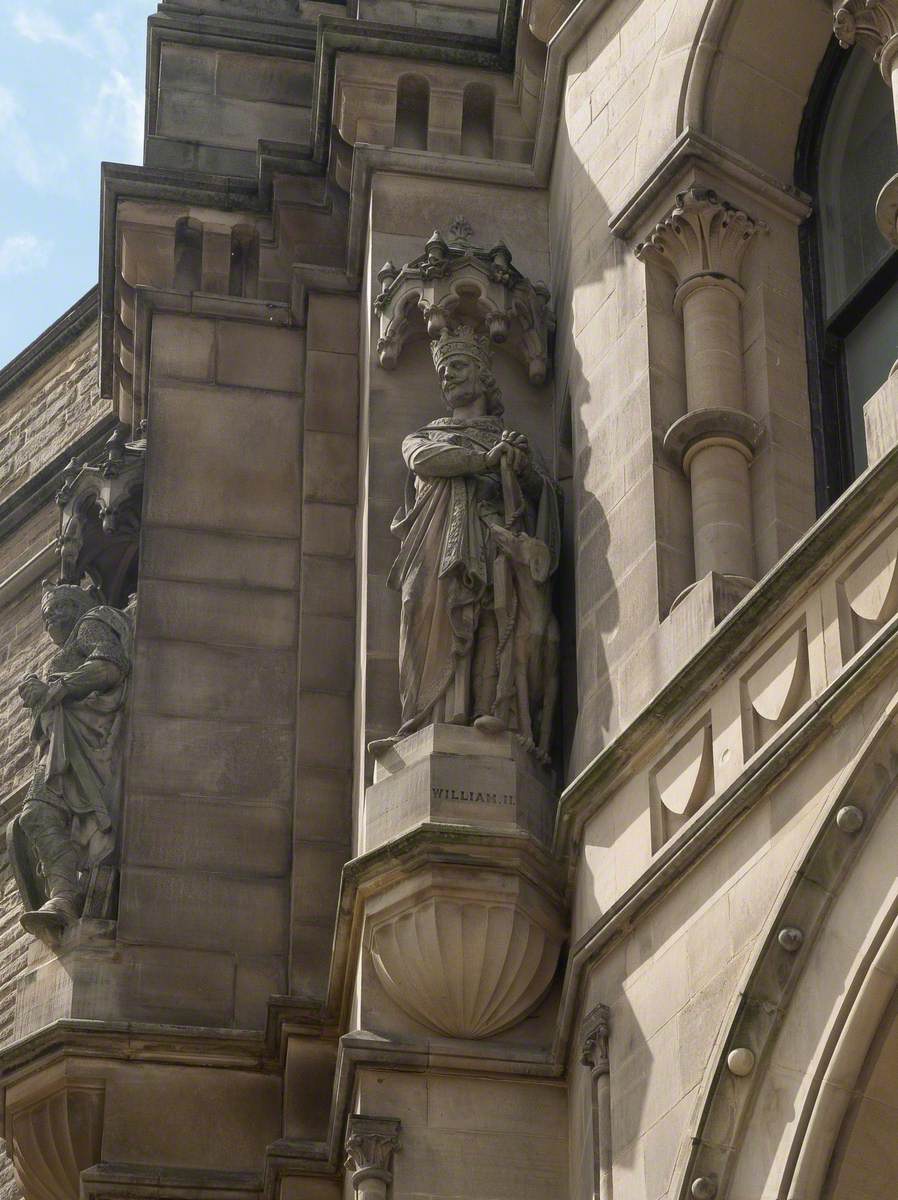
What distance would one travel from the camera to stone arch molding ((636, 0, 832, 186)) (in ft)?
46.1

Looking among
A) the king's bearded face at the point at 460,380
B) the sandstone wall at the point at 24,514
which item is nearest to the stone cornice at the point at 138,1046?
the king's bearded face at the point at 460,380

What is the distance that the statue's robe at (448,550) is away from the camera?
43.5 feet

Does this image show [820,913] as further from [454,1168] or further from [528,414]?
[528,414]

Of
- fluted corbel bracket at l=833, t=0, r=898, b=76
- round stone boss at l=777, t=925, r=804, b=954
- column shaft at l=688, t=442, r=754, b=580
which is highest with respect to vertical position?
fluted corbel bracket at l=833, t=0, r=898, b=76

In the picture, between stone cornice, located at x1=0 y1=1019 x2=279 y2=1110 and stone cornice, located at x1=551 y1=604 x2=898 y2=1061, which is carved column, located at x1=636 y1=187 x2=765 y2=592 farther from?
stone cornice, located at x1=0 y1=1019 x2=279 y2=1110

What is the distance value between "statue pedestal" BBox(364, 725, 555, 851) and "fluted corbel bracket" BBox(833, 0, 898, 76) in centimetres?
328

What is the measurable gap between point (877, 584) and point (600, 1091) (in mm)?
2340

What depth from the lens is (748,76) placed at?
14.1 meters

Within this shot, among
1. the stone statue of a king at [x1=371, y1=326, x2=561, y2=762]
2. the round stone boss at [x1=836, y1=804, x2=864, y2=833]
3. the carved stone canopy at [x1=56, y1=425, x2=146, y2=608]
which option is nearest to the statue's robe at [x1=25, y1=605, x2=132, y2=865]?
the carved stone canopy at [x1=56, y1=425, x2=146, y2=608]

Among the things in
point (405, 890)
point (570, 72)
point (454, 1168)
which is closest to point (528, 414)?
point (570, 72)

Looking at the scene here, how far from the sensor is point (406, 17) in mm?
17156

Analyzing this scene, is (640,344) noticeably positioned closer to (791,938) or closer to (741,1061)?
(791,938)

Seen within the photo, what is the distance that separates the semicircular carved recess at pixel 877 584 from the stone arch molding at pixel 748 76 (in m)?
3.75

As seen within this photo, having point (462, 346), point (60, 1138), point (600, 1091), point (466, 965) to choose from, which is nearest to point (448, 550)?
point (462, 346)
